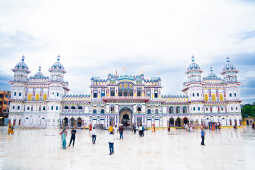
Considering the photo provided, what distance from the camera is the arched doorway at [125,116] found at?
53.4 metres

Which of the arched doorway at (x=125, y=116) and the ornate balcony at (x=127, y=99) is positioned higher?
the ornate balcony at (x=127, y=99)


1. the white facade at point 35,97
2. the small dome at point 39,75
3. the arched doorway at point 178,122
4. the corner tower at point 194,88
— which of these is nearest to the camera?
the white facade at point 35,97

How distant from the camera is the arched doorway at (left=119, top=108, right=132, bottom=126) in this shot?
175ft

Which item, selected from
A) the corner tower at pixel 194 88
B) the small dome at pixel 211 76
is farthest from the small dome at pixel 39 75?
the small dome at pixel 211 76

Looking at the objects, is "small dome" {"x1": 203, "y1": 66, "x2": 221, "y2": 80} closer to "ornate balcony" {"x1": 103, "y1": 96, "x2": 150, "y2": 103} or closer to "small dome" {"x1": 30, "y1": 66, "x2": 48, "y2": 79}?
"ornate balcony" {"x1": 103, "y1": 96, "x2": 150, "y2": 103}

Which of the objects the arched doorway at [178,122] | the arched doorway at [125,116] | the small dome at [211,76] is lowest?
the arched doorway at [178,122]

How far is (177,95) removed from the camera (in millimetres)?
58469

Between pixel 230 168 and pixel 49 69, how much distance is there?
55.6 m

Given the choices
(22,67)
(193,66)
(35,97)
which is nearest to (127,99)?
(193,66)

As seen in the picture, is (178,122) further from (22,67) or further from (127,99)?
(22,67)

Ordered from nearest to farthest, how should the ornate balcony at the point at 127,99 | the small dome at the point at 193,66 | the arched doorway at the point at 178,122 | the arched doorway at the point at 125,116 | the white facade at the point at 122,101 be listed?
the ornate balcony at the point at 127,99
the white facade at the point at 122,101
the arched doorway at the point at 125,116
the arched doorway at the point at 178,122
the small dome at the point at 193,66

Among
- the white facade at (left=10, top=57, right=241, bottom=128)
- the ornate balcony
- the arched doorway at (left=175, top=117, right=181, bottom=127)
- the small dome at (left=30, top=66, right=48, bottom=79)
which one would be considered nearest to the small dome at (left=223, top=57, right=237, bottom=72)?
the white facade at (left=10, top=57, right=241, bottom=128)

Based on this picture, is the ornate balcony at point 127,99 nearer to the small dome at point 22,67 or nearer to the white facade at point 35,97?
the white facade at point 35,97

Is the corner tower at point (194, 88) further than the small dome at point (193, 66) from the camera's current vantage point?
No
